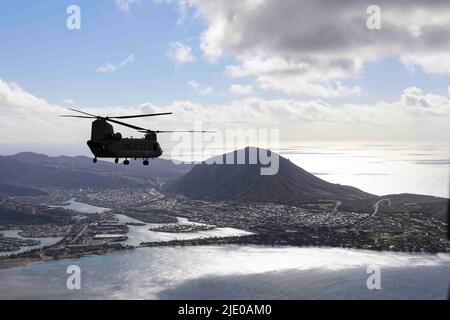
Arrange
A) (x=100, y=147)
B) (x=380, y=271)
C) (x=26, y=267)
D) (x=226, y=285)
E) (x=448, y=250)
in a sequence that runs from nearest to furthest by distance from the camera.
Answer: (x=100, y=147) < (x=226, y=285) < (x=380, y=271) < (x=26, y=267) < (x=448, y=250)
